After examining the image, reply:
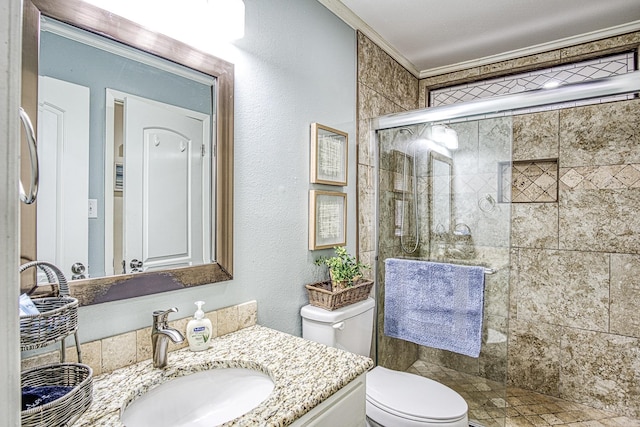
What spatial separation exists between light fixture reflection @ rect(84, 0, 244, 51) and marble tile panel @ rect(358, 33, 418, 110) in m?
1.06

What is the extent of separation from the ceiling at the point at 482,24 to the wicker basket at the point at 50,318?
1747 millimetres

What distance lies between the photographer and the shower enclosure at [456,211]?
1942mm

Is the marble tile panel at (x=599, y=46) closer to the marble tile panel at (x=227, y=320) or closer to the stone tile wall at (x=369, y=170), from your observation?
the stone tile wall at (x=369, y=170)

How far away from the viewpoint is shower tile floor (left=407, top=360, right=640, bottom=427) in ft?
6.57

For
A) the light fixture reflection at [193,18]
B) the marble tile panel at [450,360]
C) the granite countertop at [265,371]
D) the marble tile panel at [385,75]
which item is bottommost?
the marble tile panel at [450,360]

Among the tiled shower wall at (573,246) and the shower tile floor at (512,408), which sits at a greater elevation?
the tiled shower wall at (573,246)

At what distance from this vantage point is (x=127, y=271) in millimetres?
1100

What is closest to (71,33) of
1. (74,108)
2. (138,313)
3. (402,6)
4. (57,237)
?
(74,108)

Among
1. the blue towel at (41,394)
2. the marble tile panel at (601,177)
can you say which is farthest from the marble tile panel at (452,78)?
the blue towel at (41,394)

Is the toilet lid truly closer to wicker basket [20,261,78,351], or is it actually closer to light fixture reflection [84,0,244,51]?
wicker basket [20,261,78,351]

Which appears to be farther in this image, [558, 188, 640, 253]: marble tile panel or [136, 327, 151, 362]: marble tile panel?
[558, 188, 640, 253]: marble tile panel

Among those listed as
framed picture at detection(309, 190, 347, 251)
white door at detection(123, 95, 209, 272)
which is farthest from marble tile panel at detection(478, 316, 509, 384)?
white door at detection(123, 95, 209, 272)

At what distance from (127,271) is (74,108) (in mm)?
496

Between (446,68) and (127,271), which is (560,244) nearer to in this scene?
(446,68)
